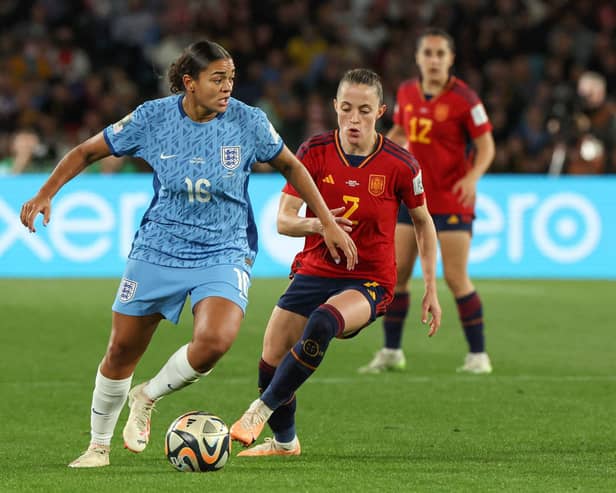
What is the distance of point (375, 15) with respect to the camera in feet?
67.5

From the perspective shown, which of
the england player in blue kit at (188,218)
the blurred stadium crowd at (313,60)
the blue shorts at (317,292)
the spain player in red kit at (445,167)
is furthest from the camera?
the blurred stadium crowd at (313,60)

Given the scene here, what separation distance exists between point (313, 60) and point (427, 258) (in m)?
13.3

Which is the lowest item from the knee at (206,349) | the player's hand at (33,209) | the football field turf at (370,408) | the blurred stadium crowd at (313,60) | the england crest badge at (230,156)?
the football field turf at (370,408)

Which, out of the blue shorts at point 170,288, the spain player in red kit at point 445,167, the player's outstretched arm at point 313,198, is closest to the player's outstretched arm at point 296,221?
the player's outstretched arm at point 313,198

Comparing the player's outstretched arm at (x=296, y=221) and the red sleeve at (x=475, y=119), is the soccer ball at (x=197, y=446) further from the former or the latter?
the red sleeve at (x=475, y=119)

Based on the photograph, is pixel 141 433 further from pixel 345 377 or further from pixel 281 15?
pixel 281 15

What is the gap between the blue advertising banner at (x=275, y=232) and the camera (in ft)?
50.2

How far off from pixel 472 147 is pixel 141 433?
4564mm

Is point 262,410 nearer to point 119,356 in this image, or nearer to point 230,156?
point 119,356

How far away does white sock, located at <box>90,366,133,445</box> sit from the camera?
586cm

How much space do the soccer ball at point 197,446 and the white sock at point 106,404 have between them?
1.13 ft

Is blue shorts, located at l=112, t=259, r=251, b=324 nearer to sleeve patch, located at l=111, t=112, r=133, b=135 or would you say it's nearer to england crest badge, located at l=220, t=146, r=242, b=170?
england crest badge, located at l=220, t=146, r=242, b=170

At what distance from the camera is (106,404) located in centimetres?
589

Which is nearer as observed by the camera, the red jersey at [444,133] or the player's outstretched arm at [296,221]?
the player's outstretched arm at [296,221]
